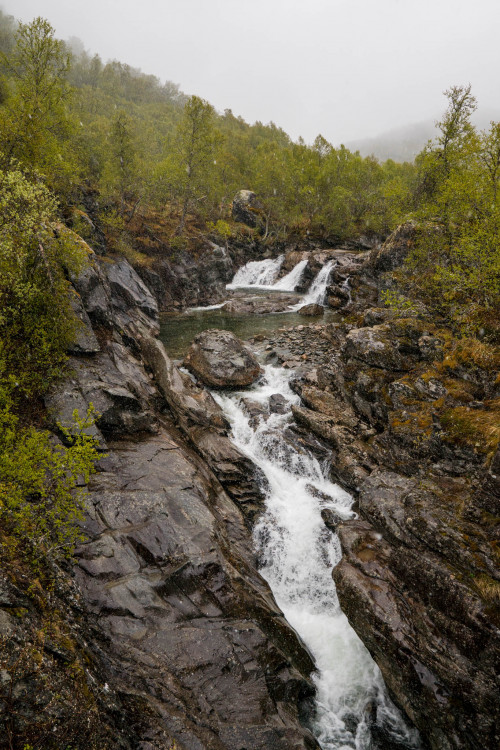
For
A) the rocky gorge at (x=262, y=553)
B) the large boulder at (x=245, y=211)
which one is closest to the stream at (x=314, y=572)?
the rocky gorge at (x=262, y=553)

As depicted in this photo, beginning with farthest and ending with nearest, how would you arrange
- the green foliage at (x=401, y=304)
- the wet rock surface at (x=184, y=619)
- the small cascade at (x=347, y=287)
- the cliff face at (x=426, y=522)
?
the small cascade at (x=347, y=287), the green foliage at (x=401, y=304), the cliff face at (x=426, y=522), the wet rock surface at (x=184, y=619)

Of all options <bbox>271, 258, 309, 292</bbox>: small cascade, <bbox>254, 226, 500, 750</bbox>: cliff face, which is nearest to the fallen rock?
<bbox>254, 226, 500, 750</bbox>: cliff face

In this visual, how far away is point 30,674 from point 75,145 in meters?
55.2

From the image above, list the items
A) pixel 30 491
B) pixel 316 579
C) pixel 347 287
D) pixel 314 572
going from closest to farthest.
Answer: pixel 30 491, pixel 316 579, pixel 314 572, pixel 347 287

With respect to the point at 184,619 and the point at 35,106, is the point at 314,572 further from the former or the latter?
the point at 35,106

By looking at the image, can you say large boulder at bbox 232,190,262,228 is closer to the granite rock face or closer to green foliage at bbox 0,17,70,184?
green foliage at bbox 0,17,70,184

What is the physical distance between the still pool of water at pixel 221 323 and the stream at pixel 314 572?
1272 centimetres

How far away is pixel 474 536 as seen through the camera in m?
10.4

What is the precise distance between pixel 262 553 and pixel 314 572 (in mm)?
2363

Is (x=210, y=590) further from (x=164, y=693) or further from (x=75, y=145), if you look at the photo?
(x=75, y=145)

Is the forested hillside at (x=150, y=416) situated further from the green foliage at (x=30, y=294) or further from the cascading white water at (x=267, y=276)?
the cascading white water at (x=267, y=276)

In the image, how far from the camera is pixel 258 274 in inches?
2569

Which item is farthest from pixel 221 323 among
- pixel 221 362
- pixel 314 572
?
pixel 314 572

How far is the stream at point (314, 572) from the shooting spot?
1055 cm
